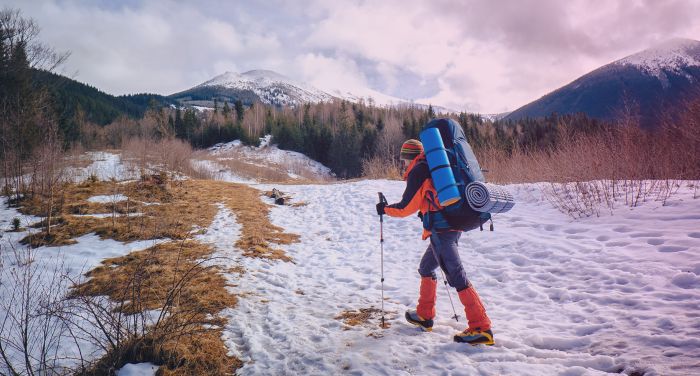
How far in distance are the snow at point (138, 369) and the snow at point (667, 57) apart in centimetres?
23793

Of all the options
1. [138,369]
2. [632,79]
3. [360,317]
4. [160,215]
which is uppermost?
[632,79]

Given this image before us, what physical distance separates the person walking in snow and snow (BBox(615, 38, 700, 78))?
772ft

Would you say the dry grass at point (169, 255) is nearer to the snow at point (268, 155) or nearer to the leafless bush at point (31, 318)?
the leafless bush at point (31, 318)

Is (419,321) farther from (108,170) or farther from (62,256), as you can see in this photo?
(108,170)

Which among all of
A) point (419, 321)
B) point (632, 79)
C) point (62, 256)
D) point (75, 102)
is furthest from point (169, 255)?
point (632, 79)

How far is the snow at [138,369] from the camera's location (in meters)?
2.67

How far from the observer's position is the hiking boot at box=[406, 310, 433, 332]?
374 cm

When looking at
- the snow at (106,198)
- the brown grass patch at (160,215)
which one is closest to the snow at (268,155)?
the brown grass patch at (160,215)

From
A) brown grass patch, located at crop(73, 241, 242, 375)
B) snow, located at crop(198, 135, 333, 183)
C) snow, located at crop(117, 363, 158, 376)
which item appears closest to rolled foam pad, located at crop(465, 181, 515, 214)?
brown grass patch, located at crop(73, 241, 242, 375)

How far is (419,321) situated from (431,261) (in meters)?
0.72

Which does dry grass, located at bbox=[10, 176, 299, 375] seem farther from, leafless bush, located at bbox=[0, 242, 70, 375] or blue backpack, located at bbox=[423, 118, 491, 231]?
blue backpack, located at bbox=[423, 118, 491, 231]

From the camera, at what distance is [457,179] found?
336 cm

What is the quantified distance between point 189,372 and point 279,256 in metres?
4.08

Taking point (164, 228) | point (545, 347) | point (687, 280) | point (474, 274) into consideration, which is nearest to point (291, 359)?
point (545, 347)
